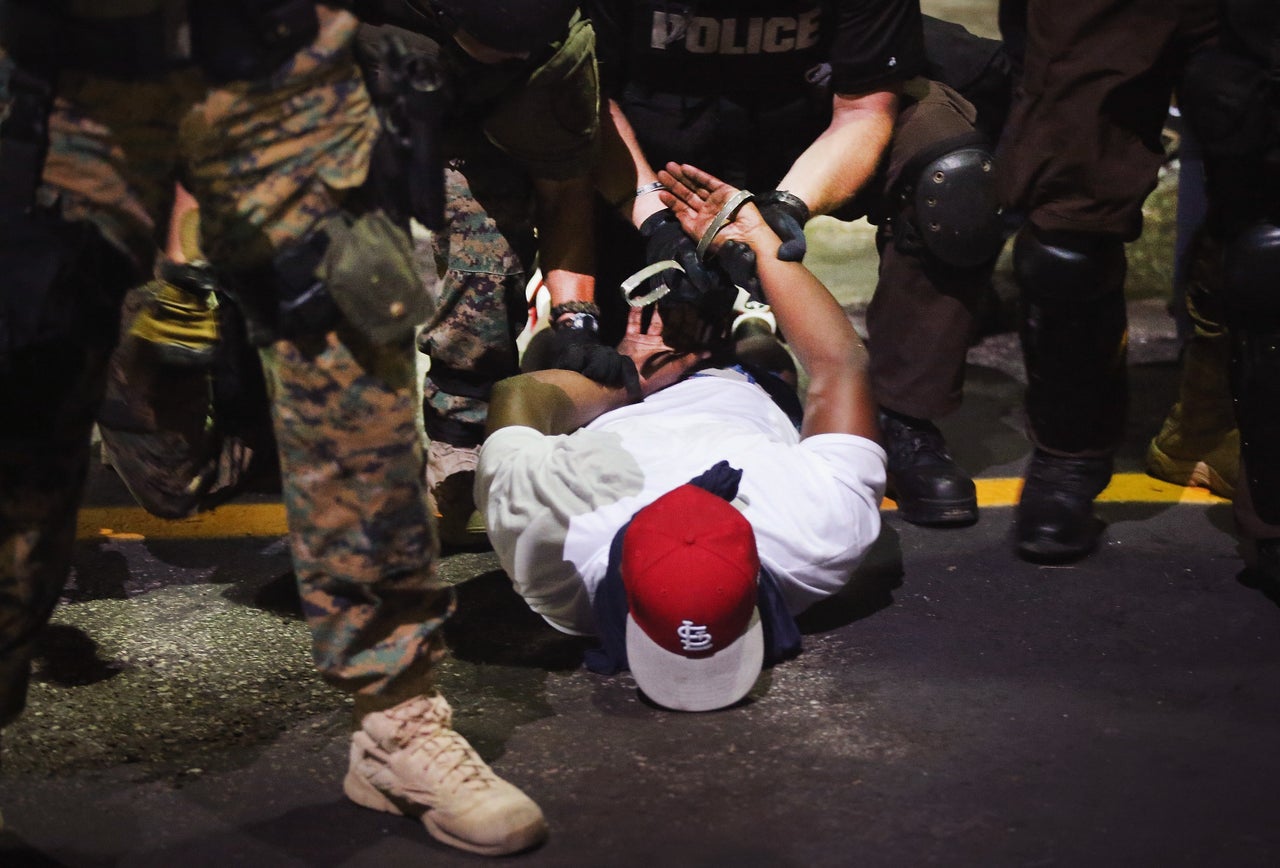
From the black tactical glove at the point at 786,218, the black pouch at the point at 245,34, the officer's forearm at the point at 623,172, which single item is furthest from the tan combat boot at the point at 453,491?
the black pouch at the point at 245,34

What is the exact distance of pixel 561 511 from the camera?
256 cm

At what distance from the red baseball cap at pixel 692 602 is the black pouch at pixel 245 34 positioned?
98 centimetres

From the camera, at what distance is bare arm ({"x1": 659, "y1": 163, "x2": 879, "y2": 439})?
2838mm

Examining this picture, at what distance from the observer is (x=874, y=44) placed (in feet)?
10.6

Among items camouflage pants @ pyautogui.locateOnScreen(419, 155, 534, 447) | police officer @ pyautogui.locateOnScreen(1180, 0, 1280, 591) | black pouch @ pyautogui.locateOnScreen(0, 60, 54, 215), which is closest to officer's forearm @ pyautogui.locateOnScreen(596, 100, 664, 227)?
camouflage pants @ pyautogui.locateOnScreen(419, 155, 534, 447)

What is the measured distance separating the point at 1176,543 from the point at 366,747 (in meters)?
1.81

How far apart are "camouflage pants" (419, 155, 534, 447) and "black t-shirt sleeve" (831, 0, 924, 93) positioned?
750 millimetres

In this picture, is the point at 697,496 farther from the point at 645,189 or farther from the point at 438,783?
the point at 645,189

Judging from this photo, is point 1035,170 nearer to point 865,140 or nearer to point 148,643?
point 865,140

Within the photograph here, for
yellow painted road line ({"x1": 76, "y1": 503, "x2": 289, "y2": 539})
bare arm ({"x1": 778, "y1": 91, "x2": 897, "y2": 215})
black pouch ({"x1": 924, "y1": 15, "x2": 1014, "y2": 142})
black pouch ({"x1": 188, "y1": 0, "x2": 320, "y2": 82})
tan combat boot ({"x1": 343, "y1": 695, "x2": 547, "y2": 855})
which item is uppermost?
black pouch ({"x1": 188, "y1": 0, "x2": 320, "y2": 82})

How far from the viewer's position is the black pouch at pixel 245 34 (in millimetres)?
1785

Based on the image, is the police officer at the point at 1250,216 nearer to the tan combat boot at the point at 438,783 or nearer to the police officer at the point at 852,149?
the police officer at the point at 852,149

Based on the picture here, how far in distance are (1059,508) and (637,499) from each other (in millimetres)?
975

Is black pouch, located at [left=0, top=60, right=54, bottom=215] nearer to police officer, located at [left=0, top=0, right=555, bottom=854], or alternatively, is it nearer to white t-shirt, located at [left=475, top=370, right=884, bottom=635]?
police officer, located at [left=0, top=0, right=555, bottom=854]
